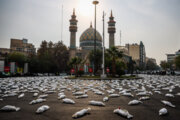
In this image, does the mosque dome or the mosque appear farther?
the mosque dome

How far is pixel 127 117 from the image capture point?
13.4ft

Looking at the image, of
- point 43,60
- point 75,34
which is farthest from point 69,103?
point 75,34

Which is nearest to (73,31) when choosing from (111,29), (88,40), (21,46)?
(88,40)

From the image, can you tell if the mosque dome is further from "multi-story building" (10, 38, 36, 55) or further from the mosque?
"multi-story building" (10, 38, 36, 55)

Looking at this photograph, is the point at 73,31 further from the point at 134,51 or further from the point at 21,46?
the point at 134,51

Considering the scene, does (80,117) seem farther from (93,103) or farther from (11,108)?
(11,108)

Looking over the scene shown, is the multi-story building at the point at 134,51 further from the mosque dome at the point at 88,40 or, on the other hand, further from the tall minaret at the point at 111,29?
the mosque dome at the point at 88,40

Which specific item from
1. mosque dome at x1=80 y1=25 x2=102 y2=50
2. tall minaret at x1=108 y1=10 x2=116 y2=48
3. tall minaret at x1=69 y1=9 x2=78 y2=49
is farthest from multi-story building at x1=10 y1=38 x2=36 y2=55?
tall minaret at x1=108 y1=10 x2=116 y2=48

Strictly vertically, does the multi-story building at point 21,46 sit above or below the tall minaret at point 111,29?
below

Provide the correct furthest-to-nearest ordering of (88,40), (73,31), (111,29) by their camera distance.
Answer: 1. (88,40)
2. (111,29)
3. (73,31)

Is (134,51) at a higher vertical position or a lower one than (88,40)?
higher

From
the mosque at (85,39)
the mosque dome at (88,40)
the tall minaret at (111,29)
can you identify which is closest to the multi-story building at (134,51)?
the tall minaret at (111,29)

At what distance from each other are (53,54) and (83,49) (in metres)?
23.4

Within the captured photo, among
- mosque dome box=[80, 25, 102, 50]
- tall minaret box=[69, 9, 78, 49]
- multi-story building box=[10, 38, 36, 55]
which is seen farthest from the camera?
mosque dome box=[80, 25, 102, 50]
